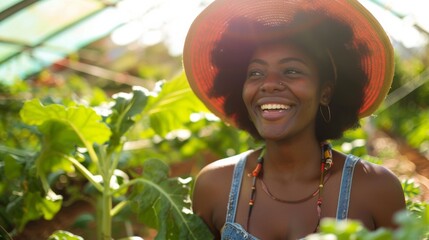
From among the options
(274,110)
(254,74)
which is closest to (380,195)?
(274,110)

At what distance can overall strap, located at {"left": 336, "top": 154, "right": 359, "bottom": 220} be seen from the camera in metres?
2.30

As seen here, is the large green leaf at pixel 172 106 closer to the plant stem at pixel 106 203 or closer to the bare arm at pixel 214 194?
the plant stem at pixel 106 203

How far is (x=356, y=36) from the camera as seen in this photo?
7.95ft

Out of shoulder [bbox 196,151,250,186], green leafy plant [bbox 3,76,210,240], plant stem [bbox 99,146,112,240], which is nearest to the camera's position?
shoulder [bbox 196,151,250,186]

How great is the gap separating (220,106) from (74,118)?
2.17ft

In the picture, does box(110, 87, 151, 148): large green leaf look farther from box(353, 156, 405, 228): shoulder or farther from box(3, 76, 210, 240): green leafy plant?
box(353, 156, 405, 228): shoulder

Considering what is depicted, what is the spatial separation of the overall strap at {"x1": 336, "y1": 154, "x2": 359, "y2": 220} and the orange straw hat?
0.92 ft

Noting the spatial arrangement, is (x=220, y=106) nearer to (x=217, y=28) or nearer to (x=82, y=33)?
(x=217, y=28)

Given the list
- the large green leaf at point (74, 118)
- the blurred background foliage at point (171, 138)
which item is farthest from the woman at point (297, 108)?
the large green leaf at point (74, 118)

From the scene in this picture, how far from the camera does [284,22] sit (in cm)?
239

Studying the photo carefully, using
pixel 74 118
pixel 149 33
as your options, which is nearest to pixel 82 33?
pixel 149 33

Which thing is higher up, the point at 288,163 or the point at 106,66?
the point at 288,163

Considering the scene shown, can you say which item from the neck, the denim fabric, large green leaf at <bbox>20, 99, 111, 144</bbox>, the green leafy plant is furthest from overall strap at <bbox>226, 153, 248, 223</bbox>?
large green leaf at <bbox>20, 99, 111, 144</bbox>

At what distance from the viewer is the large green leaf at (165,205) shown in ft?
8.84
